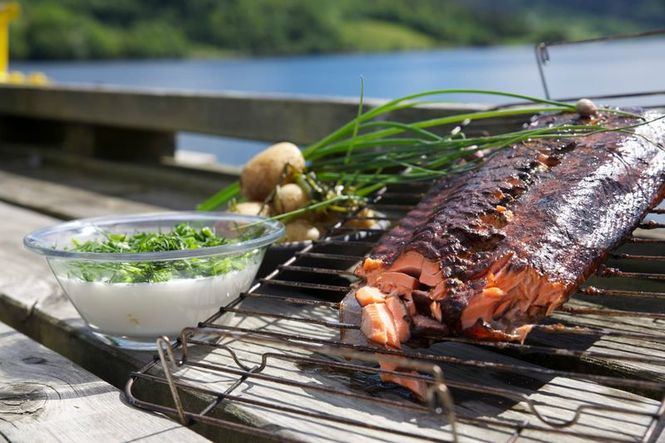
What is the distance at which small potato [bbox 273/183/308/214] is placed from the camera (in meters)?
2.33

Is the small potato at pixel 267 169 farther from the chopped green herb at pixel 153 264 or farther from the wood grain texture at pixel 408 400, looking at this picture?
the wood grain texture at pixel 408 400

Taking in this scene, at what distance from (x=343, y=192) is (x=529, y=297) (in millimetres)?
1076

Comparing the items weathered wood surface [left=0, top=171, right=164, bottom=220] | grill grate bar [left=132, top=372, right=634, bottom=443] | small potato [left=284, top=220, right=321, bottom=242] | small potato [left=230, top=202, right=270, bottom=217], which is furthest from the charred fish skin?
weathered wood surface [left=0, top=171, right=164, bottom=220]

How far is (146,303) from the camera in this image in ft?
5.47

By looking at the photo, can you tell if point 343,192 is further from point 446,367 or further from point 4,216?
point 4,216

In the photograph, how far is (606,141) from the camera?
1860mm

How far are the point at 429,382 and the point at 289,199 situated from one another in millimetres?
1173

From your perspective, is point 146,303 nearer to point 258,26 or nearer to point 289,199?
point 289,199

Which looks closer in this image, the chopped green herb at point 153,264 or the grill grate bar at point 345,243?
the chopped green herb at point 153,264

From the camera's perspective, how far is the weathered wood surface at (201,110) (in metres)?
3.50

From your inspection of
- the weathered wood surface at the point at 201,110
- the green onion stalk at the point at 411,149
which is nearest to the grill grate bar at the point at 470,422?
the green onion stalk at the point at 411,149

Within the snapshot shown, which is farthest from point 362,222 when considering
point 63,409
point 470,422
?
point 470,422

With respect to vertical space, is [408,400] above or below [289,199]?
below

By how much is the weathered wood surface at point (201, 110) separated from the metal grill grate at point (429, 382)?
1211 mm
